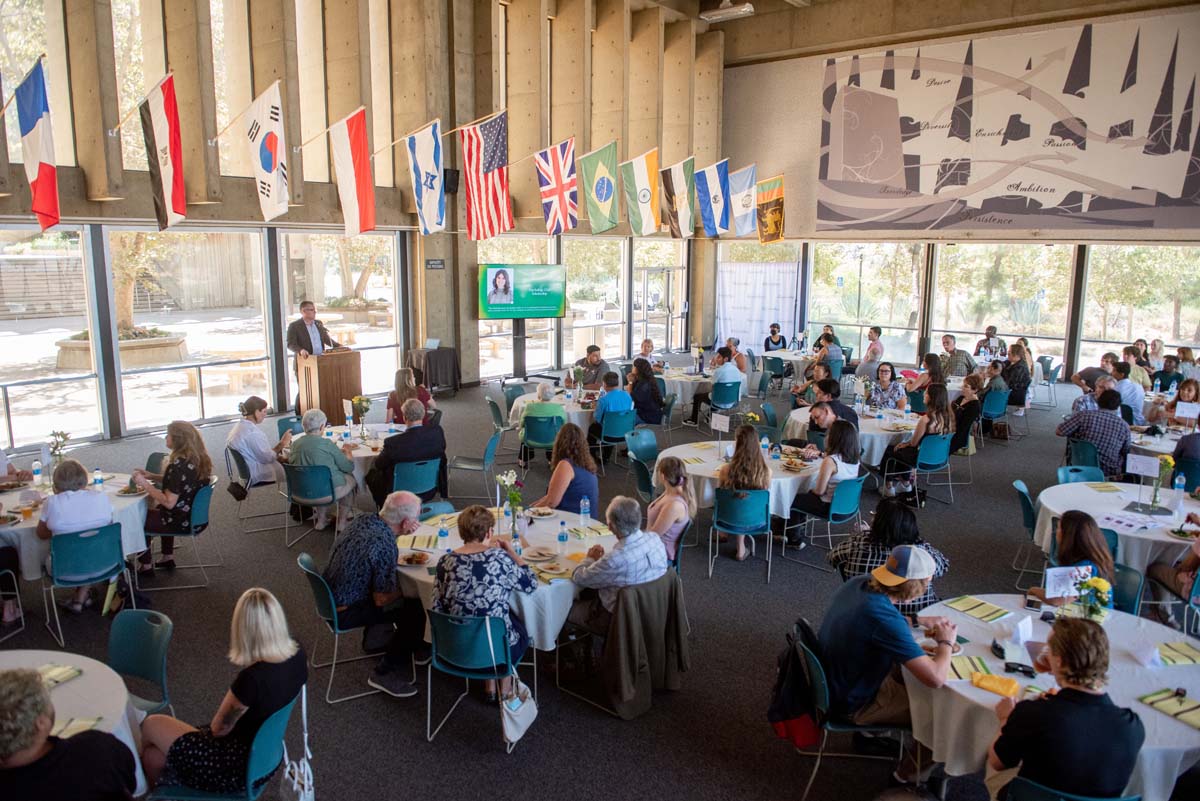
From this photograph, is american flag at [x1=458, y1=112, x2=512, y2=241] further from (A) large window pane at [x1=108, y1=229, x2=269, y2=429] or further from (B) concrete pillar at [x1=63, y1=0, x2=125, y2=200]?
(B) concrete pillar at [x1=63, y1=0, x2=125, y2=200]

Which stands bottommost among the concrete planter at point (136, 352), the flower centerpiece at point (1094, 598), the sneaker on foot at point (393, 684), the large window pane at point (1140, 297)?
the sneaker on foot at point (393, 684)

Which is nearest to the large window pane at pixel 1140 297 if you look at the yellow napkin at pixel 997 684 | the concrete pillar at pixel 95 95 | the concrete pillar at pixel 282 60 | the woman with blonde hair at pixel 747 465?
the woman with blonde hair at pixel 747 465

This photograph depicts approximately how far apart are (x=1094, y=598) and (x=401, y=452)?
5.94 m

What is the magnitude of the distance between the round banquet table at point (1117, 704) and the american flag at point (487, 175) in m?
10.5

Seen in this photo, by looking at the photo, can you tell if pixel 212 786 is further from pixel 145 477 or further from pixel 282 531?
pixel 282 531

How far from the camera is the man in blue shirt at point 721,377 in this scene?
504 inches

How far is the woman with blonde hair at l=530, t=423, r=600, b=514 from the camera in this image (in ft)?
22.6

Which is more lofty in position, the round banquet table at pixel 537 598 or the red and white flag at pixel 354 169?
the red and white flag at pixel 354 169

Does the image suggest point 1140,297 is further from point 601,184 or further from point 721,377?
point 601,184

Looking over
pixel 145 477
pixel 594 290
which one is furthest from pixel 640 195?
pixel 145 477

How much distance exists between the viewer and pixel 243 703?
12.4ft

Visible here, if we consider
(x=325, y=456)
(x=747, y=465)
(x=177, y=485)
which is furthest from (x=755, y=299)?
(x=177, y=485)

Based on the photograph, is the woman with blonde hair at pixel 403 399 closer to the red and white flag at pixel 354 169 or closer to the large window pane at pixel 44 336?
the red and white flag at pixel 354 169

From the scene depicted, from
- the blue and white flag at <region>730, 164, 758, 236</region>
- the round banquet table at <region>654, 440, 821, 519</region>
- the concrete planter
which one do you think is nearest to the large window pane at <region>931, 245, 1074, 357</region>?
the blue and white flag at <region>730, 164, 758, 236</region>
